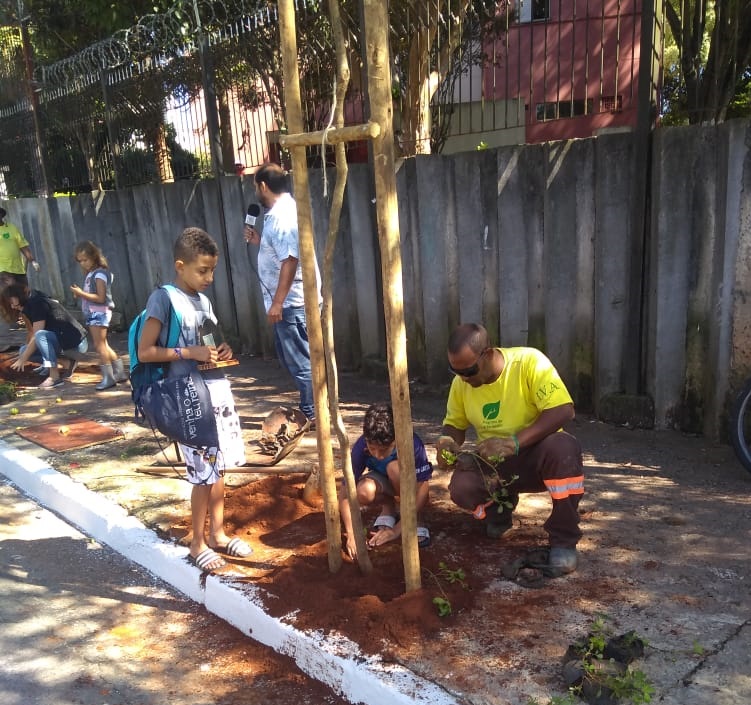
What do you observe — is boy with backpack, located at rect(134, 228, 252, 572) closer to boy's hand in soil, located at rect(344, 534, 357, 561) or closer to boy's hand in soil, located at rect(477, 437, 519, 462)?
boy's hand in soil, located at rect(344, 534, 357, 561)

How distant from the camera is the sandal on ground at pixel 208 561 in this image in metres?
3.55

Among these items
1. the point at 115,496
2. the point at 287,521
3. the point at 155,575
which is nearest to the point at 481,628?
the point at 287,521

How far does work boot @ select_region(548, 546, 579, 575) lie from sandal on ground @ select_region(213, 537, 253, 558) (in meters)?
1.51

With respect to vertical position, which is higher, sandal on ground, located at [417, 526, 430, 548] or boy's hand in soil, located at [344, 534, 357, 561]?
boy's hand in soil, located at [344, 534, 357, 561]

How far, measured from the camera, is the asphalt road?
9.48 ft

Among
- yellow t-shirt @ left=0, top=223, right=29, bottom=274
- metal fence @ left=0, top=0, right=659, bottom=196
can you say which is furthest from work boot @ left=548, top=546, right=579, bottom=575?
yellow t-shirt @ left=0, top=223, right=29, bottom=274

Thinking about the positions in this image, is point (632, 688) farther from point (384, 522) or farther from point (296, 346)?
point (296, 346)

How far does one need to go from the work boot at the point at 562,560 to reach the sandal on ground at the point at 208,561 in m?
1.58

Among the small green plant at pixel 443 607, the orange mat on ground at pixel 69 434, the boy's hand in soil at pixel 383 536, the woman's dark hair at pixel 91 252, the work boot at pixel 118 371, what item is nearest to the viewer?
the small green plant at pixel 443 607

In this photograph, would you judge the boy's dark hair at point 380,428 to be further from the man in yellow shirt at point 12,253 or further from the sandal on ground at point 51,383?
the man in yellow shirt at point 12,253

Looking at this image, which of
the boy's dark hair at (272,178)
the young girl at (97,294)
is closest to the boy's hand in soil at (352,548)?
the boy's dark hair at (272,178)

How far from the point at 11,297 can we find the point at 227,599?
5.41 m

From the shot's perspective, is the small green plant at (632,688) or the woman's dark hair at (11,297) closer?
the small green plant at (632,688)

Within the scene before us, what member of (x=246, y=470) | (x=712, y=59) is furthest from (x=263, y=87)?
(x=246, y=470)
